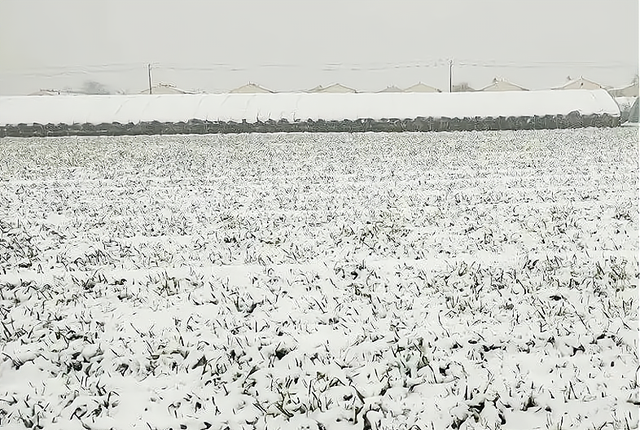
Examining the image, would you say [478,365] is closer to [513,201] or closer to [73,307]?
[73,307]

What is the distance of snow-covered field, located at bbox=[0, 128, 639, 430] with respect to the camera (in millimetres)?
4527

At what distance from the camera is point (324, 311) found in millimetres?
6121

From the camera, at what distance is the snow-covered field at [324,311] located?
4.53 metres

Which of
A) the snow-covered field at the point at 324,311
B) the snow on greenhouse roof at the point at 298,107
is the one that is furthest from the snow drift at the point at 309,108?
the snow-covered field at the point at 324,311

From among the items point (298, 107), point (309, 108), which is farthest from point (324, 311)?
point (298, 107)

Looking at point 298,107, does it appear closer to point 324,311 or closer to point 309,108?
point 309,108

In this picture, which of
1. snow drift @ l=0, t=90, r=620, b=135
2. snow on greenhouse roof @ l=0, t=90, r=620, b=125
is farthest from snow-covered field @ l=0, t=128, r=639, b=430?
snow on greenhouse roof @ l=0, t=90, r=620, b=125

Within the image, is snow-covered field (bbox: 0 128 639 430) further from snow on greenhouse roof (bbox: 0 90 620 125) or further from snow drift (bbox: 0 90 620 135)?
snow on greenhouse roof (bbox: 0 90 620 125)

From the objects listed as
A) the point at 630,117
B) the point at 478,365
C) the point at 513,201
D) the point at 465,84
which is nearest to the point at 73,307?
the point at 478,365

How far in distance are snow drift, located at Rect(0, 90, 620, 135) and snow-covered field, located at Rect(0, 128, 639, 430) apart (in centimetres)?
2717

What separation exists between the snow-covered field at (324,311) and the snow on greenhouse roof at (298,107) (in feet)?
90.4

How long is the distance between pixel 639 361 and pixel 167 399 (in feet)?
13.2

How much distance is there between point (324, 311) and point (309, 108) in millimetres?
35131

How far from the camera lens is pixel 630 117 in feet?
146
